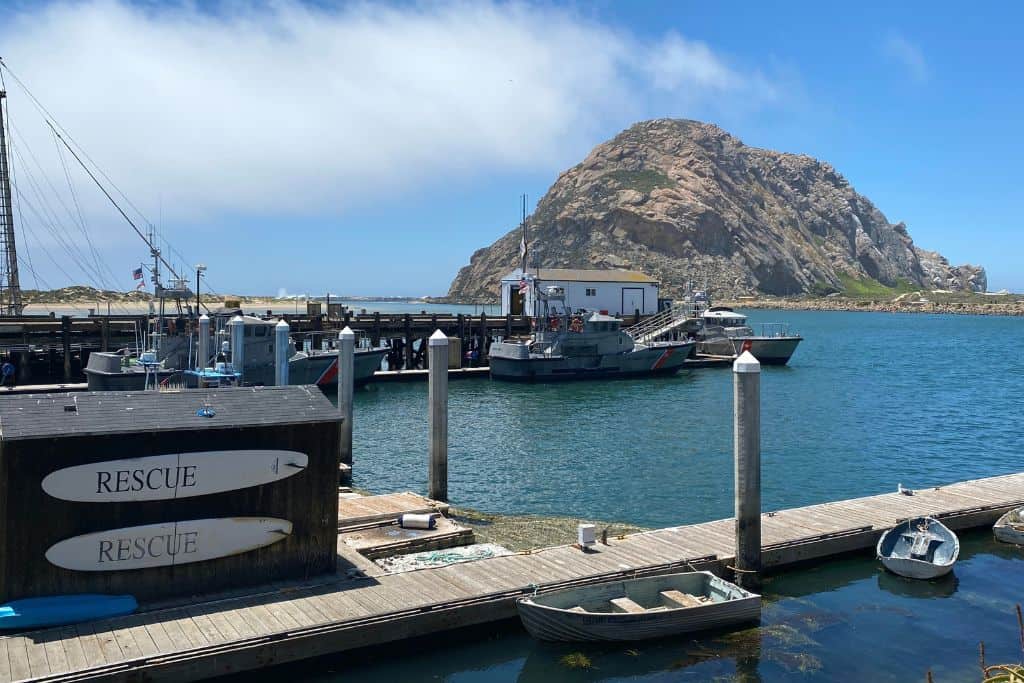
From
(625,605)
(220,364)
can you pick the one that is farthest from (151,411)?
(220,364)

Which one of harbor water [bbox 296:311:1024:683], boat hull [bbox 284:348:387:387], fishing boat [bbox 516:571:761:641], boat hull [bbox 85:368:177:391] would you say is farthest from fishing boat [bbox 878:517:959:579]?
boat hull [bbox 284:348:387:387]

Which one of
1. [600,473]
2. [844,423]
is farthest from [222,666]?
[844,423]

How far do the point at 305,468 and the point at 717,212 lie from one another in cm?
18646

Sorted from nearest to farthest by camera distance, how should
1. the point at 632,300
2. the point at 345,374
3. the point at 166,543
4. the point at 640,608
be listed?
the point at 166,543
the point at 640,608
the point at 345,374
the point at 632,300

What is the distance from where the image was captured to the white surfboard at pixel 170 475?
39.3 feet

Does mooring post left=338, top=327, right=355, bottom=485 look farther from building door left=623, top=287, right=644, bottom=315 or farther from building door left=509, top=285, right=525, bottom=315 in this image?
building door left=623, top=287, right=644, bottom=315

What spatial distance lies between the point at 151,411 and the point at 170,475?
110 cm

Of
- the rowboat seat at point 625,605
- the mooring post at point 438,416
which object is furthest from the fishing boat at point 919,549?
the mooring post at point 438,416

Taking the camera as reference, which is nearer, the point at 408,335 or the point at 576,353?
the point at 576,353

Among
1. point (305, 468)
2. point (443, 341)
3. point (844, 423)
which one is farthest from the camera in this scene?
point (844, 423)

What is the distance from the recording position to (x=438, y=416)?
Result: 2048cm

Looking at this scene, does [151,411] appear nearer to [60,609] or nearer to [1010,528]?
[60,609]

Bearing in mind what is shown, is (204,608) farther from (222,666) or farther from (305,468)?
(305,468)

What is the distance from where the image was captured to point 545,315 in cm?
5797
